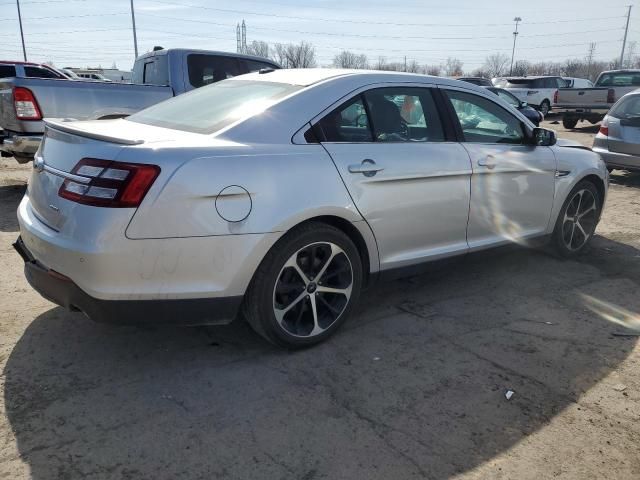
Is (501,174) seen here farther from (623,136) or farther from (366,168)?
(623,136)

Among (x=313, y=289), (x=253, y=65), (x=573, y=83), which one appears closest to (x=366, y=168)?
(x=313, y=289)

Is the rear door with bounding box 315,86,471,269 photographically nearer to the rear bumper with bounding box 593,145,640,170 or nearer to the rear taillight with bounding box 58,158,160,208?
the rear taillight with bounding box 58,158,160,208

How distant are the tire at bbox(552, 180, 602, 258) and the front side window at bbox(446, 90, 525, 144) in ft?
3.20

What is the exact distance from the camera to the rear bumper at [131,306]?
2.72 meters

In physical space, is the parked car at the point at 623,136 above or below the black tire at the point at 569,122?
above

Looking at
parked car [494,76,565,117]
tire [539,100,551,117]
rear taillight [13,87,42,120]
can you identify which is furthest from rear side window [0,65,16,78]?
tire [539,100,551,117]

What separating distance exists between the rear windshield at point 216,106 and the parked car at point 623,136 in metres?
7.12

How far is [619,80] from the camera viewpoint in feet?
63.7

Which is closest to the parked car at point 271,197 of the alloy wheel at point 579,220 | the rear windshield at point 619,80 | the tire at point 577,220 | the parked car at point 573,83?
the tire at point 577,220

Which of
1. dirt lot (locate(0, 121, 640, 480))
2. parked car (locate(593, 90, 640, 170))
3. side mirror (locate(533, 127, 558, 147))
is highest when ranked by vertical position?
side mirror (locate(533, 127, 558, 147))

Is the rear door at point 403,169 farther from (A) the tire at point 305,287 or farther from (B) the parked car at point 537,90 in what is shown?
(B) the parked car at point 537,90

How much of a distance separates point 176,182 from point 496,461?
6.49 feet

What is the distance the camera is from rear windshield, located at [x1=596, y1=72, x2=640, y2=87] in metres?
19.0

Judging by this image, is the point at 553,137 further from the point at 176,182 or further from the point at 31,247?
the point at 31,247
